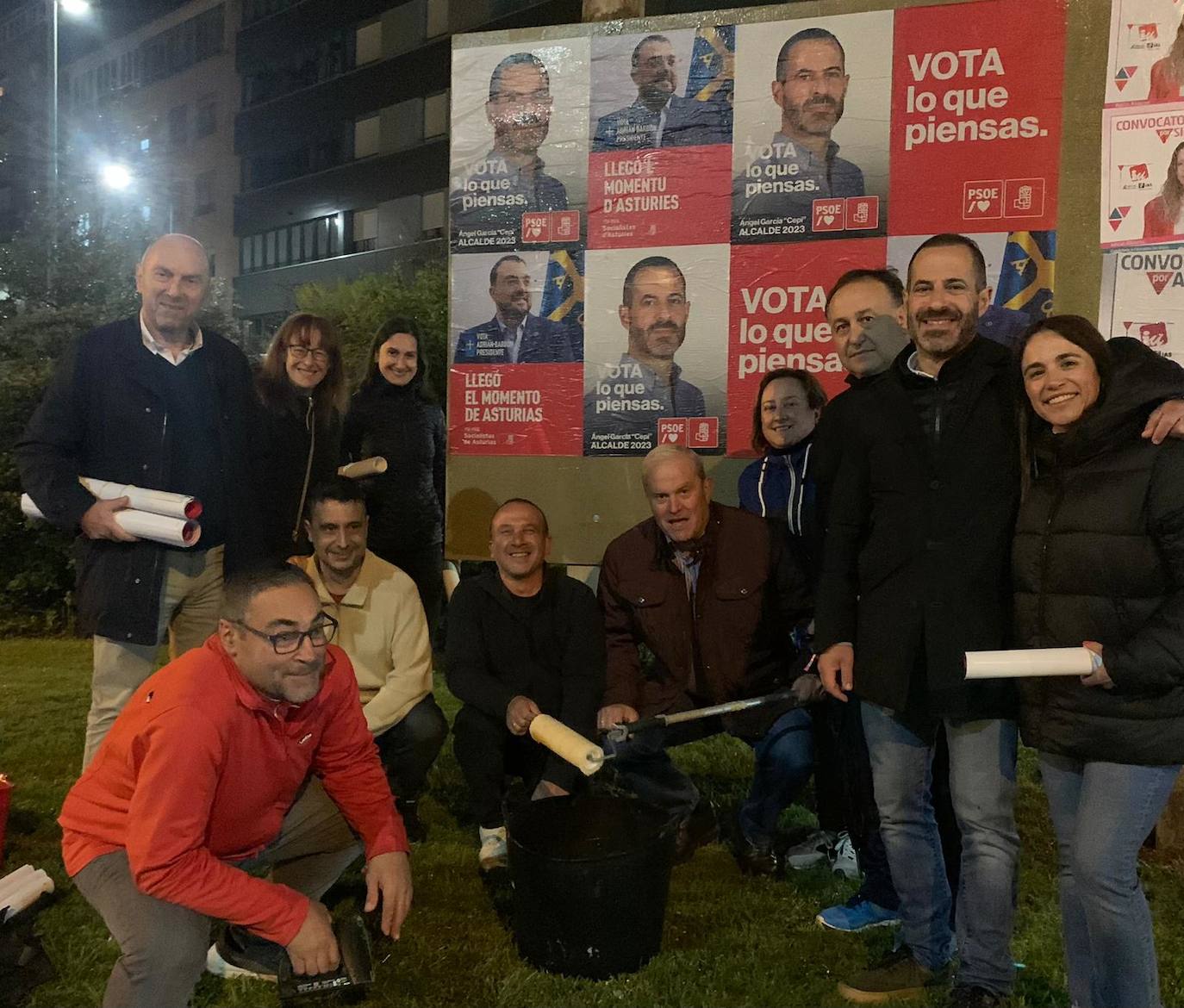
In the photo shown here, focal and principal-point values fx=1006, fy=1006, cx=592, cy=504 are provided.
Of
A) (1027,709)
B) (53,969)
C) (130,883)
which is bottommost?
(53,969)

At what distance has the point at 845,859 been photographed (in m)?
3.67

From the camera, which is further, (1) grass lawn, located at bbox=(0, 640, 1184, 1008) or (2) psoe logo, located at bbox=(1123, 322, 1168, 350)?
(2) psoe logo, located at bbox=(1123, 322, 1168, 350)

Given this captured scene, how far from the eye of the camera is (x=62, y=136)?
1472cm

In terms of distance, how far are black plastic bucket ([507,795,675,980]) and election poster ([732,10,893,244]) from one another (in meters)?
2.47

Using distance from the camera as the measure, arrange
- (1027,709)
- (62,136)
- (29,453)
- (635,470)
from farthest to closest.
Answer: (62,136) < (635,470) < (29,453) < (1027,709)

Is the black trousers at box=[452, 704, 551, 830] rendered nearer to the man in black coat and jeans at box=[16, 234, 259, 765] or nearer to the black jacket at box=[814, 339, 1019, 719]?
the man in black coat and jeans at box=[16, 234, 259, 765]

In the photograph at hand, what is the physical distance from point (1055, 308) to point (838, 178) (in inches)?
38.2

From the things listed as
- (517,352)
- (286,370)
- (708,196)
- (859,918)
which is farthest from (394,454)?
(859,918)

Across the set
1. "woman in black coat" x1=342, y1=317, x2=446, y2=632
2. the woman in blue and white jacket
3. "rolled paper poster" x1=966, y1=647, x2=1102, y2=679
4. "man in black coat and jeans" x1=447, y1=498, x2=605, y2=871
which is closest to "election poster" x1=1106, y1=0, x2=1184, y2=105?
the woman in blue and white jacket

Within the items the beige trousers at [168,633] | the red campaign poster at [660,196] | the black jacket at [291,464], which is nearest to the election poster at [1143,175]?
the red campaign poster at [660,196]

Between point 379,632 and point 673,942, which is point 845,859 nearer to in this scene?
point 673,942

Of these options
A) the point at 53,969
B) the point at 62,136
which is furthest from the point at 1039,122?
the point at 62,136

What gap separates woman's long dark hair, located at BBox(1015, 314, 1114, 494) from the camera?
2324 millimetres

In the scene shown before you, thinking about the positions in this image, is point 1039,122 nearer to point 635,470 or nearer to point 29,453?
point 635,470
